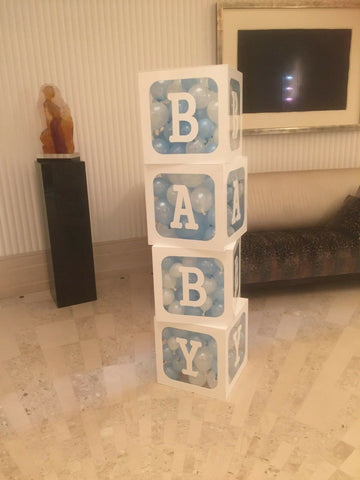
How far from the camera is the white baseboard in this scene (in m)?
3.07

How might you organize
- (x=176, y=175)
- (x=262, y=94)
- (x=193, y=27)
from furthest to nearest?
(x=262, y=94) → (x=193, y=27) → (x=176, y=175)

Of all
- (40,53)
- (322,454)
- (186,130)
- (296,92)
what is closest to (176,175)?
(186,130)

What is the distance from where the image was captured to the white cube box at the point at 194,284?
1723 millimetres

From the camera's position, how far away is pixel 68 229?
9.00ft

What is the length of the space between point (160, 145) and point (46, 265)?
6.21 ft

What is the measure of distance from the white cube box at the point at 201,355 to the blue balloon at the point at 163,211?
48 centimetres

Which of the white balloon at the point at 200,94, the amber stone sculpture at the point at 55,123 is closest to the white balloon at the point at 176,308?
the white balloon at the point at 200,94

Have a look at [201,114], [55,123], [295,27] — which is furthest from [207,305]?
[295,27]

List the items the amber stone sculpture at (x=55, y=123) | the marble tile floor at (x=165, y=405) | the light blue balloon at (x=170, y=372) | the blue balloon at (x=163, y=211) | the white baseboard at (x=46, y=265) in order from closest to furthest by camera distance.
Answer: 1. the marble tile floor at (x=165, y=405)
2. the blue balloon at (x=163, y=211)
3. the light blue balloon at (x=170, y=372)
4. the amber stone sculpture at (x=55, y=123)
5. the white baseboard at (x=46, y=265)

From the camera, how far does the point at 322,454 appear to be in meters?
1.50

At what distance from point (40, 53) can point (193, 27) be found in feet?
3.77

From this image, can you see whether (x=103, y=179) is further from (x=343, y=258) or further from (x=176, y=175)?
(x=343, y=258)

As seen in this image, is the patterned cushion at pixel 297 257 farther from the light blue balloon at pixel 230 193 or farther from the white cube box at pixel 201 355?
the light blue balloon at pixel 230 193

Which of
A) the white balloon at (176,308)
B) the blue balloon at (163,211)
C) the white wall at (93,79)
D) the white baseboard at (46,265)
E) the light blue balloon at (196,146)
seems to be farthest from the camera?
the white baseboard at (46,265)
